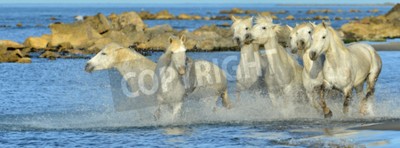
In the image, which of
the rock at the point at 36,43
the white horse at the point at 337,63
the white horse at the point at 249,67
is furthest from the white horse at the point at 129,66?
the rock at the point at 36,43

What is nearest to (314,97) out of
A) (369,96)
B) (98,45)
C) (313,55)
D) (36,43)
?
(313,55)

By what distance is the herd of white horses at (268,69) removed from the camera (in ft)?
44.3

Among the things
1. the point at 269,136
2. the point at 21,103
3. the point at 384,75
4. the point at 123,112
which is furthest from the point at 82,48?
the point at 269,136

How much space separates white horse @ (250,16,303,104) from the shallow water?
31cm

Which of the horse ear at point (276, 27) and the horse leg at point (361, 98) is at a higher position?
the horse ear at point (276, 27)

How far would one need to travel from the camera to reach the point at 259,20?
15117mm

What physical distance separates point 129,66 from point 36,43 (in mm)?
28419

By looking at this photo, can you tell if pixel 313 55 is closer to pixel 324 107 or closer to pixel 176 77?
pixel 324 107

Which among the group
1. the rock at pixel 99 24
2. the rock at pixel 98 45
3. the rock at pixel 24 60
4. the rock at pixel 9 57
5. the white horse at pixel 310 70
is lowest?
the white horse at pixel 310 70

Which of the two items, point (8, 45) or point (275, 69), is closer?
point (275, 69)

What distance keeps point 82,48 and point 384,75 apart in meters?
18.4

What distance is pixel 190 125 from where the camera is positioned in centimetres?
1397

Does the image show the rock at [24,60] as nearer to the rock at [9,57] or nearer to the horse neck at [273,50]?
the rock at [9,57]

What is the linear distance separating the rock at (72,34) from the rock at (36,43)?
0.34m
